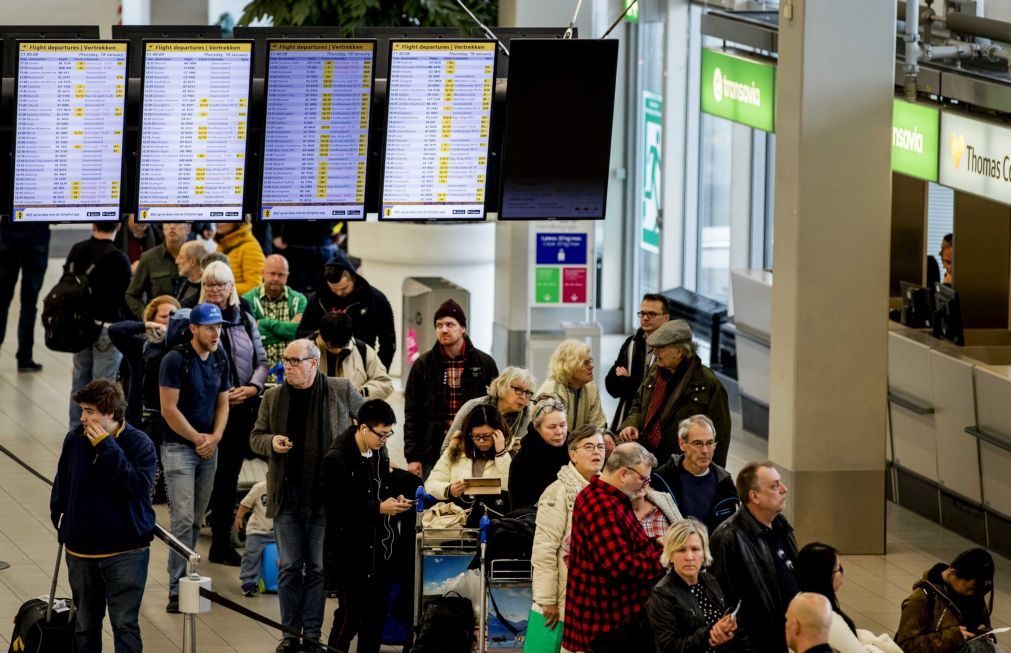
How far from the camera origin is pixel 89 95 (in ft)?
29.2

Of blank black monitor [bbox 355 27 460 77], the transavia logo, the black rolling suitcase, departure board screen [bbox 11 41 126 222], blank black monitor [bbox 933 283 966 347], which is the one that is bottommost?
the black rolling suitcase

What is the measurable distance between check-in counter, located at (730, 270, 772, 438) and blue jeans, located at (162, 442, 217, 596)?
572 centimetres

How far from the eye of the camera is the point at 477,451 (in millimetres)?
9086

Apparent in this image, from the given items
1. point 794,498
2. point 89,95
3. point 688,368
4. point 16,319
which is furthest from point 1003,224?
point 16,319

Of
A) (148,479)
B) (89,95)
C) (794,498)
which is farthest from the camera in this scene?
(794,498)

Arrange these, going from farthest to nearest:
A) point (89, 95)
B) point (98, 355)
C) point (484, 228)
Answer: point (484, 228) < point (98, 355) < point (89, 95)

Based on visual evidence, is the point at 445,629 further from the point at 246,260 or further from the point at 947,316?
the point at 246,260

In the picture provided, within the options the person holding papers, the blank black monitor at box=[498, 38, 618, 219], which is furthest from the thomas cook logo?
the person holding papers

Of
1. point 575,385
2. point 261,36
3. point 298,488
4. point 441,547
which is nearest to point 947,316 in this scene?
point 575,385

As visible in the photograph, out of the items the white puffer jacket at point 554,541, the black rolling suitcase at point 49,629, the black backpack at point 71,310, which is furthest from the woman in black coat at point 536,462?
the black backpack at point 71,310

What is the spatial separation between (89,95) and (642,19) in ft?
36.2

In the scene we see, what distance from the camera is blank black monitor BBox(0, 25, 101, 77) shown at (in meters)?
8.75

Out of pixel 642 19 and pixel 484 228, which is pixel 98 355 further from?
pixel 642 19

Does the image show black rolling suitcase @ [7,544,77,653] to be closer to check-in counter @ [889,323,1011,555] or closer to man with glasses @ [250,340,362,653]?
man with glasses @ [250,340,362,653]
